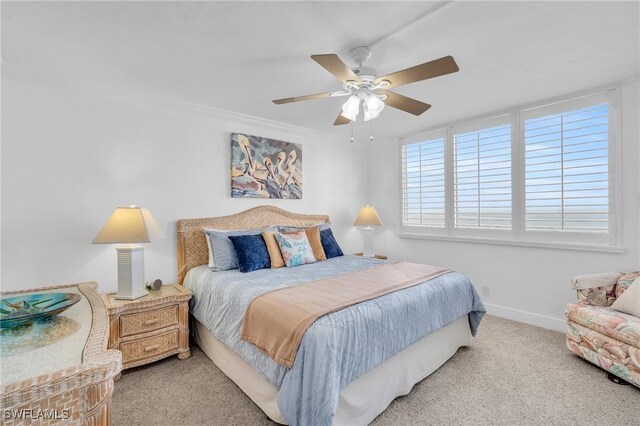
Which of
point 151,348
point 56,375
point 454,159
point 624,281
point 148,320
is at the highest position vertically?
point 454,159

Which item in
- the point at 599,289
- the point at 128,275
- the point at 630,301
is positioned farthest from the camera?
the point at 599,289

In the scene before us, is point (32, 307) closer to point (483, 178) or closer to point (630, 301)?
point (630, 301)

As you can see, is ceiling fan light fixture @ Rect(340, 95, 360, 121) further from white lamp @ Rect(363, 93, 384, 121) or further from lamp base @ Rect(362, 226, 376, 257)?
lamp base @ Rect(362, 226, 376, 257)

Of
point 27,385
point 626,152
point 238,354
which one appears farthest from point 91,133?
point 626,152

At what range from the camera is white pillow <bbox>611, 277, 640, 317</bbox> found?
2232 mm

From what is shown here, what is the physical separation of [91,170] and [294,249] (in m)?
2.02

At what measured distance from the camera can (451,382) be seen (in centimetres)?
222

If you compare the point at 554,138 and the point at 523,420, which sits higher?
the point at 554,138

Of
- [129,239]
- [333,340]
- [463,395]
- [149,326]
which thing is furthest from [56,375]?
[463,395]

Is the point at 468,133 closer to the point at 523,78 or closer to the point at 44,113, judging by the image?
the point at 523,78

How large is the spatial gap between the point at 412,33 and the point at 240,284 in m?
2.20

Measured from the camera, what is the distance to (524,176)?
3344 millimetres

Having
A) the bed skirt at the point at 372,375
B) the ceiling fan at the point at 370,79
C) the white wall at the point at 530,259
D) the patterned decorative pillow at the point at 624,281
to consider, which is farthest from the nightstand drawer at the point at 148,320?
the patterned decorative pillow at the point at 624,281

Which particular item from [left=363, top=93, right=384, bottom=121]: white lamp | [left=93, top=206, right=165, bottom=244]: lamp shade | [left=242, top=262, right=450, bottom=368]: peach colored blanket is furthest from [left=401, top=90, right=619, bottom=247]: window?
[left=93, top=206, right=165, bottom=244]: lamp shade
